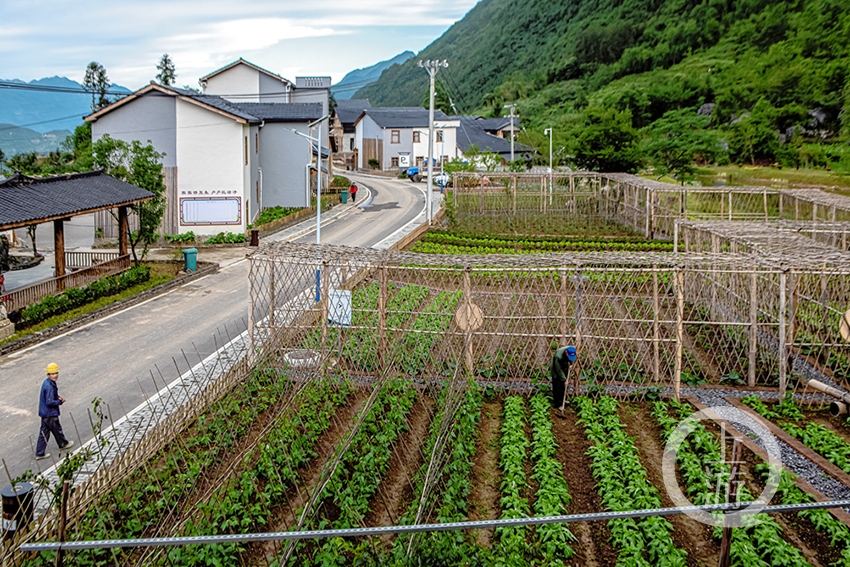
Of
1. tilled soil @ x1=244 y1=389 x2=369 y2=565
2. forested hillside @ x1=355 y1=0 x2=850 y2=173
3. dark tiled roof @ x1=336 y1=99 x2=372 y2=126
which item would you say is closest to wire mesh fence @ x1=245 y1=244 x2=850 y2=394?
tilled soil @ x1=244 y1=389 x2=369 y2=565

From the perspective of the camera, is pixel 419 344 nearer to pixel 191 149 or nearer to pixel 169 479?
pixel 169 479

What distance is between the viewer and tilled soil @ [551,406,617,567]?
8.45 meters

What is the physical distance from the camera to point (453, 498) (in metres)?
9.05

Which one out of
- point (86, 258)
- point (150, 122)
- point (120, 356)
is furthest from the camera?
point (150, 122)

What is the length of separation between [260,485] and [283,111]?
33.2m

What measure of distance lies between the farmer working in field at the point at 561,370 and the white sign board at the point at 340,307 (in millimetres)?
4185

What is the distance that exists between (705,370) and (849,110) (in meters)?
44.8

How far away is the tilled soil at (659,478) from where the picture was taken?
8547 millimetres

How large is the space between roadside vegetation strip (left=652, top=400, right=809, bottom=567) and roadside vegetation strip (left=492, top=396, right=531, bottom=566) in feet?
6.78

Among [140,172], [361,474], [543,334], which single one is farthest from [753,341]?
[140,172]

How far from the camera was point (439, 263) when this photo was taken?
47.0 feet

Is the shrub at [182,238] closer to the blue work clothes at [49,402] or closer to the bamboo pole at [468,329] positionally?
the bamboo pole at [468,329]

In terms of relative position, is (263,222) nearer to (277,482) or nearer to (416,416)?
(416,416)

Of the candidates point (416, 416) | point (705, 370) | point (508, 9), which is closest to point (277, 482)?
point (416, 416)
